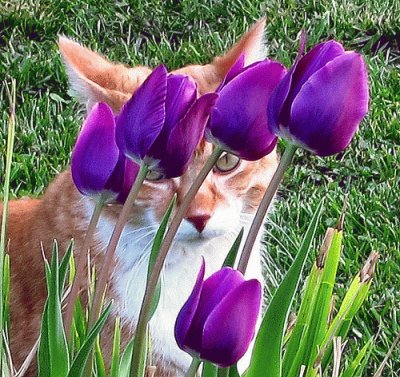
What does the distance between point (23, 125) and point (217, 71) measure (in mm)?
1285

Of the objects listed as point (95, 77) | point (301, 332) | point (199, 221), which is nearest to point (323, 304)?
point (301, 332)

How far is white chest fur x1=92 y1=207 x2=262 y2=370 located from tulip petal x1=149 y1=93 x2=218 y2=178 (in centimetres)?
100

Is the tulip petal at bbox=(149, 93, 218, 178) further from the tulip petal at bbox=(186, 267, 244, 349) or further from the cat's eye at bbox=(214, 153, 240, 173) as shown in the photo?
the cat's eye at bbox=(214, 153, 240, 173)

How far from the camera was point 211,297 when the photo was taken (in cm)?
74

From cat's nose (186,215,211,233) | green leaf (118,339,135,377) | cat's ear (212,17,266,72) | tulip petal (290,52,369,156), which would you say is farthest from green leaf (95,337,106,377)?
cat's ear (212,17,266,72)

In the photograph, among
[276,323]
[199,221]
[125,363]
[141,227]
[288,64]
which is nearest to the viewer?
[276,323]

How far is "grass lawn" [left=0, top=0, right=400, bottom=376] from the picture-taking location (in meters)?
2.42

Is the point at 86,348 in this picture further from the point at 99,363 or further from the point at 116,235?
the point at 99,363

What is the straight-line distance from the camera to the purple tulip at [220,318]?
28.3 inches

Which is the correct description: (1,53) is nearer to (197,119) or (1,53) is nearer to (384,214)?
(384,214)

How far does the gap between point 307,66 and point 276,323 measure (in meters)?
0.24

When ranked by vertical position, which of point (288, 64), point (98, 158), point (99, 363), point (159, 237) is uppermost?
point (98, 158)

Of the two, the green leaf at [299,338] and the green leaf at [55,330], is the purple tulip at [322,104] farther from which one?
the green leaf at [299,338]

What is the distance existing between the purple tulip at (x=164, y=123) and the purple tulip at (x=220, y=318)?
0.11 meters
